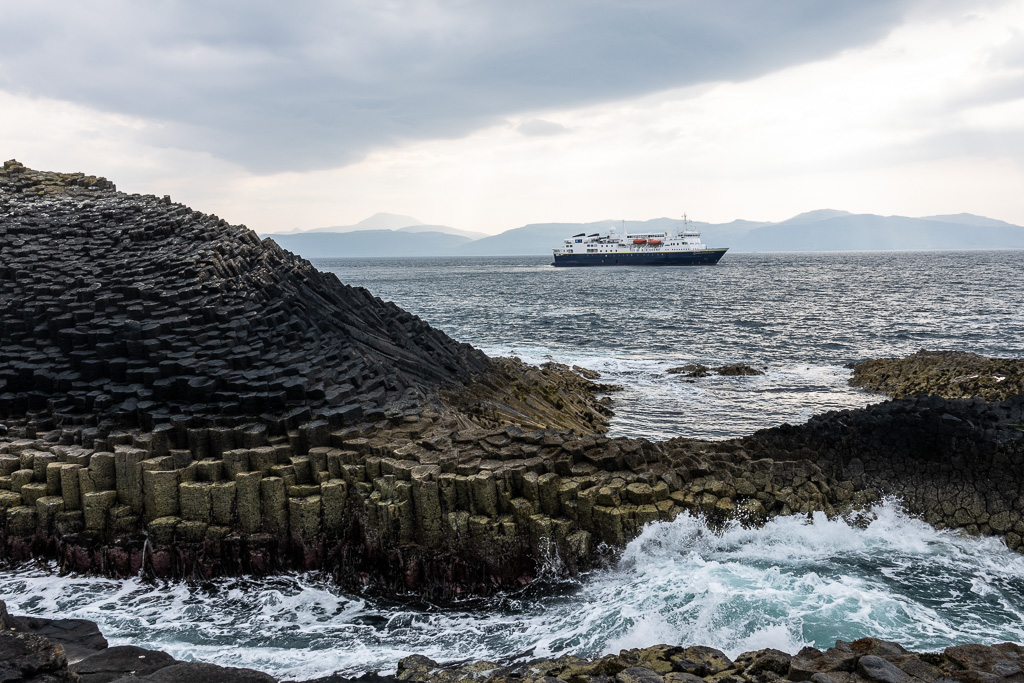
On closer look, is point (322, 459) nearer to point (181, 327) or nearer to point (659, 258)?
point (181, 327)

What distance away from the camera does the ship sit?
11988cm

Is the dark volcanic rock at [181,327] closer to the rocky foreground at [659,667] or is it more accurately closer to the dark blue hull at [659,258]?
the rocky foreground at [659,667]

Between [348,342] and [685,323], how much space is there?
31735 millimetres

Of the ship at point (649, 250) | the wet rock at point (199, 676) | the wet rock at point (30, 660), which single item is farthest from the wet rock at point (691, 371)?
the ship at point (649, 250)

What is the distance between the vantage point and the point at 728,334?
125 feet

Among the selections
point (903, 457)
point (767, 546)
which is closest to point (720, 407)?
point (903, 457)

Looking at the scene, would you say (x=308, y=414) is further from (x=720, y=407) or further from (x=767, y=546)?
(x=720, y=407)

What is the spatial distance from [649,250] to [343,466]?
114025mm

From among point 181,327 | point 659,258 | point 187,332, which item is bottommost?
point 187,332

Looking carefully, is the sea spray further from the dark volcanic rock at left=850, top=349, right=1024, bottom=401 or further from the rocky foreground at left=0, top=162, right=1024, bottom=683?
the dark volcanic rock at left=850, top=349, right=1024, bottom=401

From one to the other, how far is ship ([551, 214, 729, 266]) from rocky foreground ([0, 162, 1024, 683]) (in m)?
110

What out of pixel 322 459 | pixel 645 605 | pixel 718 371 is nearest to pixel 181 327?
pixel 322 459

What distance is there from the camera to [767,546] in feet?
32.6

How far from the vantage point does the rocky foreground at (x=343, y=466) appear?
9820mm
